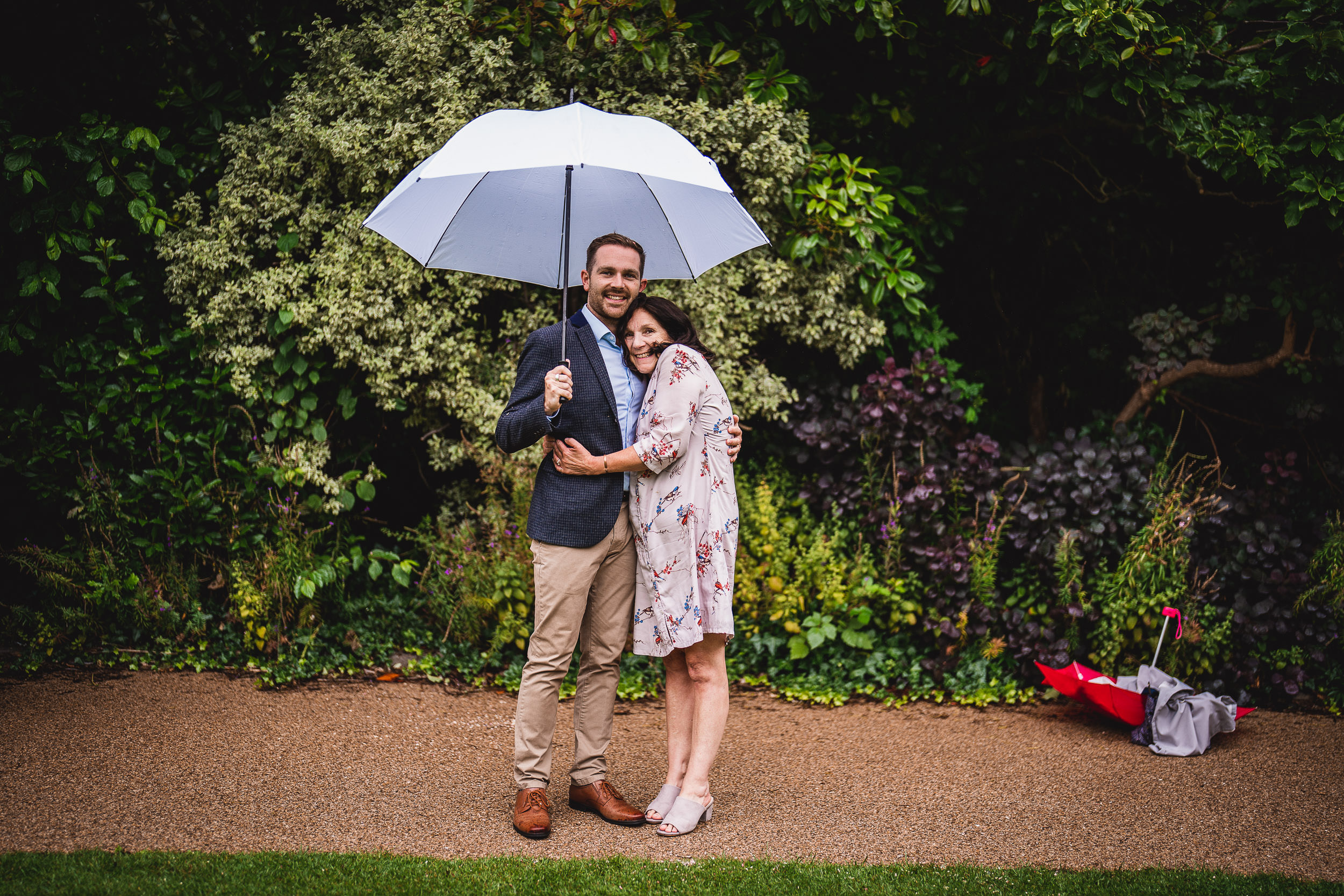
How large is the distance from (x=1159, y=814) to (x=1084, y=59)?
136 inches

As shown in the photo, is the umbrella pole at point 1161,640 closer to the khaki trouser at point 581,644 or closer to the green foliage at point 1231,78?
the green foliage at point 1231,78

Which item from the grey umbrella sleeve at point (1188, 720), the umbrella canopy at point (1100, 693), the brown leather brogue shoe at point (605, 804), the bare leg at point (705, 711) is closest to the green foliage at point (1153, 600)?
the umbrella canopy at point (1100, 693)

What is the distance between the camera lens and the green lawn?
2.70 m

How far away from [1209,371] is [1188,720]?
8.75 feet

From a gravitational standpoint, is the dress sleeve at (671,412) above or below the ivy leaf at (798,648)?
above

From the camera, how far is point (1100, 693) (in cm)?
414

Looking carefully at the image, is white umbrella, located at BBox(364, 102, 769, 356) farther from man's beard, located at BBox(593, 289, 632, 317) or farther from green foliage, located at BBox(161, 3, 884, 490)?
green foliage, located at BBox(161, 3, 884, 490)

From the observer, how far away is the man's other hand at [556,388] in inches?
117

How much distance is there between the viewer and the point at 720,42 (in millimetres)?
5059

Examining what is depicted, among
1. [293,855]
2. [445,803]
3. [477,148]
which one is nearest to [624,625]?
[445,803]

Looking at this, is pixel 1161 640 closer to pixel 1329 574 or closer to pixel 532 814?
pixel 1329 574

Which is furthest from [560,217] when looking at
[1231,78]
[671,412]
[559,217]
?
[1231,78]

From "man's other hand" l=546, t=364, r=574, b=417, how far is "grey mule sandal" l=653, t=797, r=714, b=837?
1432mm

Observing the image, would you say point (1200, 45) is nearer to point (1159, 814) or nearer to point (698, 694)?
point (1159, 814)
